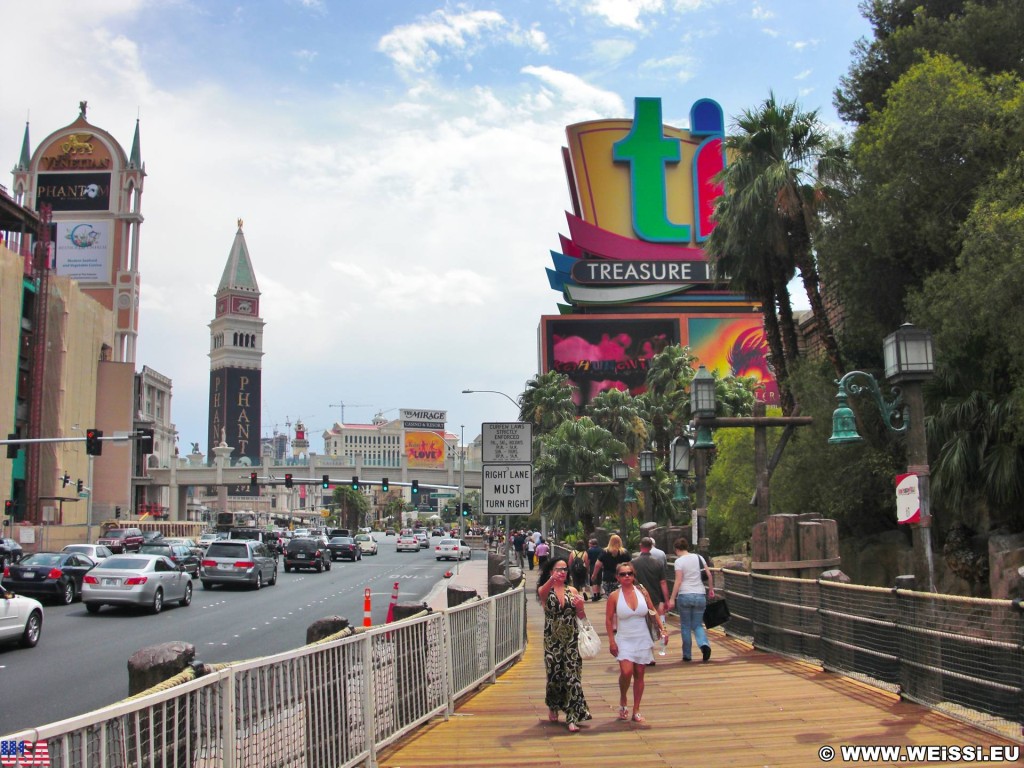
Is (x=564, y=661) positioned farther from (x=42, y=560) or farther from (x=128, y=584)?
Answer: (x=42, y=560)

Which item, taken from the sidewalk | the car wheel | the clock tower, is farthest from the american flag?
the clock tower

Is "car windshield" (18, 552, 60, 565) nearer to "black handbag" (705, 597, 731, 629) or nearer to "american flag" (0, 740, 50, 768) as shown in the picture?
"black handbag" (705, 597, 731, 629)

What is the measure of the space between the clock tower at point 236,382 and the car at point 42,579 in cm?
13820

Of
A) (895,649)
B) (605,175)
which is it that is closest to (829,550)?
(895,649)

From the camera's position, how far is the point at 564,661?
9.14 meters

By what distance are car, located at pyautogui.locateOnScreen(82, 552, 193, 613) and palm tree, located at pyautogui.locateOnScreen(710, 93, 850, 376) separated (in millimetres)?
17724

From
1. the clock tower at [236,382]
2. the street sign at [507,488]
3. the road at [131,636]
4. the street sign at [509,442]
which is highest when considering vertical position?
the clock tower at [236,382]

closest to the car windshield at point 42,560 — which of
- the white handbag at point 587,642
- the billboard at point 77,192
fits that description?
the white handbag at point 587,642

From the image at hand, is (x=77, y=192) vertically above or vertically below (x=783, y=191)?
above

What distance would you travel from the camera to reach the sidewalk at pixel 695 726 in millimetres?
7719

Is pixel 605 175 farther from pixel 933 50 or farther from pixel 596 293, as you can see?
pixel 933 50

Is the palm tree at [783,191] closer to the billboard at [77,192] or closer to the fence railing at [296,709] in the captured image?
the fence railing at [296,709]

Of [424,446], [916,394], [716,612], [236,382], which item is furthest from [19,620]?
[236,382]

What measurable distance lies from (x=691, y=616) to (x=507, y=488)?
119 inches
